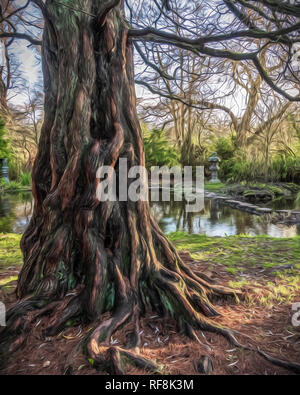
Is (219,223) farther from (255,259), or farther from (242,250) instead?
(255,259)

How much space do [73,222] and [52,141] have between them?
75 cm

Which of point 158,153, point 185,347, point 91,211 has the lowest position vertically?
point 185,347

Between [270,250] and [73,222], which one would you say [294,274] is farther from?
[73,222]

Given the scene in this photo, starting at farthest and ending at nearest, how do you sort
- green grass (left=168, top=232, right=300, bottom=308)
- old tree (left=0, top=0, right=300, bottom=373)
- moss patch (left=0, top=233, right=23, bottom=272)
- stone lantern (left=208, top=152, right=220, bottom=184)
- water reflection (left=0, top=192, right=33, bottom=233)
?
stone lantern (left=208, top=152, right=220, bottom=184)
water reflection (left=0, top=192, right=33, bottom=233)
moss patch (left=0, top=233, right=23, bottom=272)
green grass (left=168, top=232, right=300, bottom=308)
old tree (left=0, top=0, right=300, bottom=373)

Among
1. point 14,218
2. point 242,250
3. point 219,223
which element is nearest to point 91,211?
point 242,250

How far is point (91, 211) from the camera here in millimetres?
2336

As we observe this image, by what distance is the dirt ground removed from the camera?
1813 mm

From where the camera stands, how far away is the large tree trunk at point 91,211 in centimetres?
231

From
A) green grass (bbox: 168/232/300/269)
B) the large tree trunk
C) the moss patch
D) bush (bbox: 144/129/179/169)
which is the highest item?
bush (bbox: 144/129/179/169)

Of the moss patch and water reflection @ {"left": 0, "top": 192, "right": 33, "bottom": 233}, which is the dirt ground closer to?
the moss patch

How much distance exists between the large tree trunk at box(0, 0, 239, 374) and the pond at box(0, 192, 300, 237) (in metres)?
3.84

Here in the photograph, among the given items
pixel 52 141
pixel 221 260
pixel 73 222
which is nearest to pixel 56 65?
pixel 52 141

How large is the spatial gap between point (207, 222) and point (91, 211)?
5658mm

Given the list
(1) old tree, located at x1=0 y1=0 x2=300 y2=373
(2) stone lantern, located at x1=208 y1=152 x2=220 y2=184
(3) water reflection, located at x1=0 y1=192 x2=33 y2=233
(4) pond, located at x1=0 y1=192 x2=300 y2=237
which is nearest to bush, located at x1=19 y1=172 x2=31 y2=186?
(3) water reflection, located at x1=0 y1=192 x2=33 y2=233
